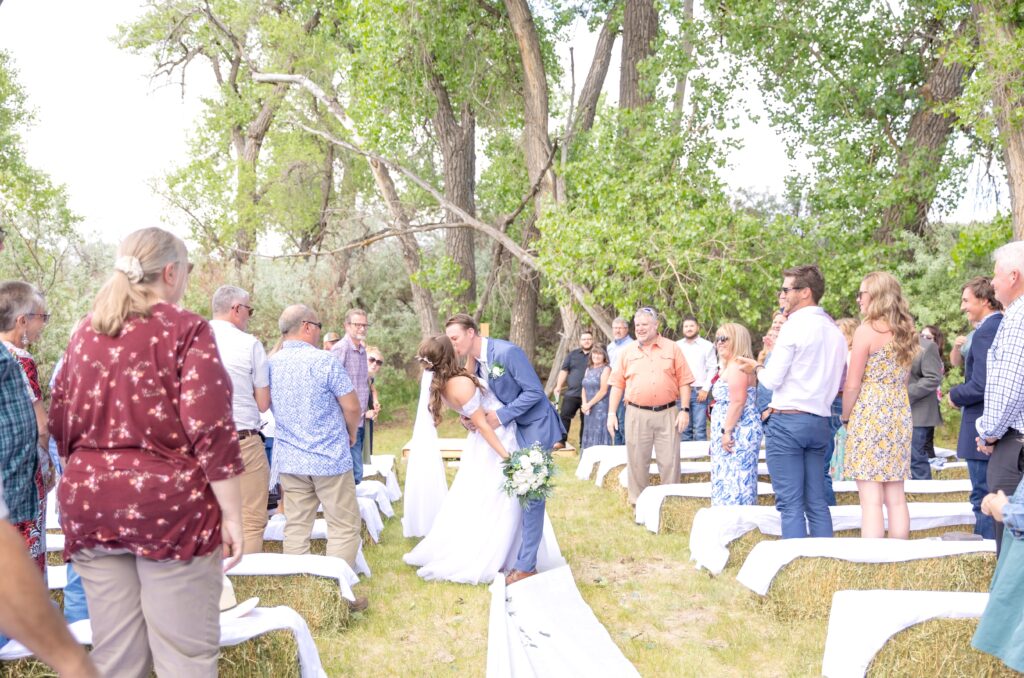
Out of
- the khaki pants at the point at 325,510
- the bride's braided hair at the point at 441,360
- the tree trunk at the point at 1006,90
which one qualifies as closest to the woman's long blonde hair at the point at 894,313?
the bride's braided hair at the point at 441,360

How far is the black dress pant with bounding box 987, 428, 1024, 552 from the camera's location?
424cm

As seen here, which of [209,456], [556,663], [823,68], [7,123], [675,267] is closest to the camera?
[209,456]

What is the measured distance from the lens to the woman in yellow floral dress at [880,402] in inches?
209

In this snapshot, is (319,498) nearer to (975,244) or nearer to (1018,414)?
(1018,414)

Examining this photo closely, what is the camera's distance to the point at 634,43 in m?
15.0

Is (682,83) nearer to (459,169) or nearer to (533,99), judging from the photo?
(533,99)

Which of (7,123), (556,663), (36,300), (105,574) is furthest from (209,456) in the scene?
(7,123)

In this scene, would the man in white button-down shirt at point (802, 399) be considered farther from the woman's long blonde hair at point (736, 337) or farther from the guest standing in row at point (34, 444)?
the guest standing in row at point (34, 444)

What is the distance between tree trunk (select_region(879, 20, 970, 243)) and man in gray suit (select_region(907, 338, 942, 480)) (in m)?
4.74

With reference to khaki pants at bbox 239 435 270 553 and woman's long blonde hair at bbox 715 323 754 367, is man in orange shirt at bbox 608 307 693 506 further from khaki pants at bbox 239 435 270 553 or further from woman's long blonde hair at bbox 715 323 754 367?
khaki pants at bbox 239 435 270 553

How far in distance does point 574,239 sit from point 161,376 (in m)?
10.4

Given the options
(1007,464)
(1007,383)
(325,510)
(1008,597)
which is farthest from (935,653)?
(325,510)

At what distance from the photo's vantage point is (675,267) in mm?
12273

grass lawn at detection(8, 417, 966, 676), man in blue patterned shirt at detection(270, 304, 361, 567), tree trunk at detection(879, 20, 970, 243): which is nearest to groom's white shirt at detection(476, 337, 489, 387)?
man in blue patterned shirt at detection(270, 304, 361, 567)
